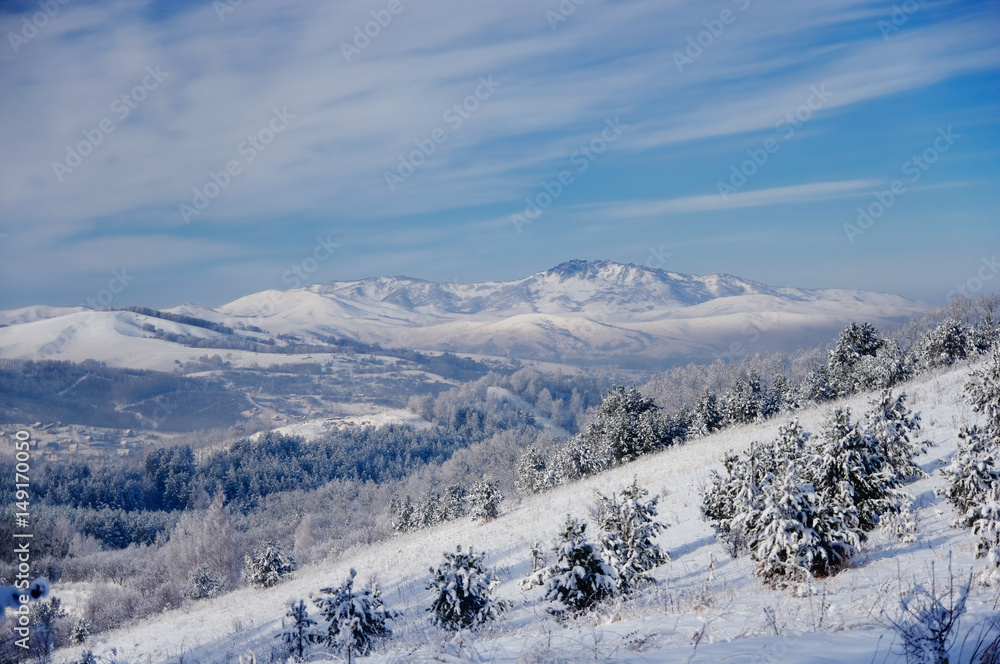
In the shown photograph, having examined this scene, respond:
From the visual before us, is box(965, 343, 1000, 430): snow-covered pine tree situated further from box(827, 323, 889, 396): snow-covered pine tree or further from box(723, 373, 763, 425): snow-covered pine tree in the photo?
box(827, 323, 889, 396): snow-covered pine tree

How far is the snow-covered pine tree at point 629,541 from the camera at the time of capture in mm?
10086

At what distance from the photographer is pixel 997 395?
1305cm

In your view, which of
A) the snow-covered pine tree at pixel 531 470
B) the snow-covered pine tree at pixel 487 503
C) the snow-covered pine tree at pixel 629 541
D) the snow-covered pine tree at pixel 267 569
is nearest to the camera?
the snow-covered pine tree at pixel 629 541

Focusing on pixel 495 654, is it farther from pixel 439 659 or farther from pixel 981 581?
pixel 981 581

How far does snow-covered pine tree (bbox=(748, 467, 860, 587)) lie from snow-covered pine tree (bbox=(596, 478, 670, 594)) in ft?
7.81

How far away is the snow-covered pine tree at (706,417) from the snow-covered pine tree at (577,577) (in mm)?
38778

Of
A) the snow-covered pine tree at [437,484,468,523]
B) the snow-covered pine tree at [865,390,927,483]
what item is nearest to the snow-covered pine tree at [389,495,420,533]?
the snow-covered pine tree at [437,484,468,523]

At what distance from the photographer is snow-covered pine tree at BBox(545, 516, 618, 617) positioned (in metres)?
9.27

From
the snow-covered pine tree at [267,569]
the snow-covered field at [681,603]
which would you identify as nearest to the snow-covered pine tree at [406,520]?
the snow-covered pine tree at [267,569]

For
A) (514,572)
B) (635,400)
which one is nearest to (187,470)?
(635,400)

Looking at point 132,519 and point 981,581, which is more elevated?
point 981,581

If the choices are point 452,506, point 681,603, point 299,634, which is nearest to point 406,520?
point 452,506

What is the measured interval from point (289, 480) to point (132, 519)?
43.2 metres

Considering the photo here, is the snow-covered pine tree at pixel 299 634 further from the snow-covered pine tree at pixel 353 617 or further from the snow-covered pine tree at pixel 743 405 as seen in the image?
the snow-covered pine tree at pixel 743 405
